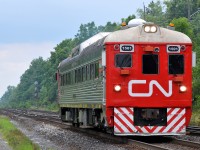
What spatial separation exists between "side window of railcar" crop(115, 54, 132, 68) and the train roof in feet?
1.59

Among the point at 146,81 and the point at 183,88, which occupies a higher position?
Result: the point at 146,81

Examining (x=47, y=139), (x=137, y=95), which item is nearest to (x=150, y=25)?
(x=137, y=95)

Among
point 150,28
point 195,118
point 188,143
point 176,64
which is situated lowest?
point 188,143

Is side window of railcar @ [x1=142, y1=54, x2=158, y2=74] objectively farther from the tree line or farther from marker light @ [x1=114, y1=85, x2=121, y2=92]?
the tree line

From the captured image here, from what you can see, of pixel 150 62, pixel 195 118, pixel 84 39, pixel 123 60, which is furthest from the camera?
pixel 84 39

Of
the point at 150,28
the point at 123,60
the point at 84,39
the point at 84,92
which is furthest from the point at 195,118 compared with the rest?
the point at 84,39

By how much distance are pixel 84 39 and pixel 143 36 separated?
387 feet

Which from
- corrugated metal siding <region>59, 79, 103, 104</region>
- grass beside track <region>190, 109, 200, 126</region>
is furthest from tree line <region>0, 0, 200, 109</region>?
corrugated metal siding <region>59, 79, 103, 104</region>

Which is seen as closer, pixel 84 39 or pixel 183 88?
pixel 183 88

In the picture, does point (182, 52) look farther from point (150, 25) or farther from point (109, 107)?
point (109, 107)

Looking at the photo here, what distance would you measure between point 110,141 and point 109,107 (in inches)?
77.0

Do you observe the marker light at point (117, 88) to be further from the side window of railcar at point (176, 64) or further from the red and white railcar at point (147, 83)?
the side window of railcar at point (176, 64)

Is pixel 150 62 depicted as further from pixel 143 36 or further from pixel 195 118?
pixel 195 118

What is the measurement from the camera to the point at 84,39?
135000 mm
